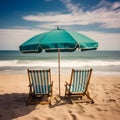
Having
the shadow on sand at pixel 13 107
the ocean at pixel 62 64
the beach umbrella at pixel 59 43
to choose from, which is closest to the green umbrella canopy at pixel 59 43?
the beach umbrella at pixel 59 43

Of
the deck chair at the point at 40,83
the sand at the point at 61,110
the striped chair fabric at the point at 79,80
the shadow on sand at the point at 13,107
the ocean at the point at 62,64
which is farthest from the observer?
the ocean at the point at 62,64

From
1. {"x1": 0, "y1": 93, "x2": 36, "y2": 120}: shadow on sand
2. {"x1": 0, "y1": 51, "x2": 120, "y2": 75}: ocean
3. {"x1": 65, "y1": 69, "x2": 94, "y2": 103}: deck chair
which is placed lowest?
{"x1": 0, "y1": 51, "x2": 120, "y2": 75}: ocean

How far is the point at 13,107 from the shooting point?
5348 millimetres

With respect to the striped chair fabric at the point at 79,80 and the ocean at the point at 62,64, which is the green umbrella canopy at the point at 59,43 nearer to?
the striped chair fabric at the point at 79,80

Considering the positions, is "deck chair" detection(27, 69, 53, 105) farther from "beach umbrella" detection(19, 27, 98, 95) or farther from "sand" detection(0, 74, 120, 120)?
"beach umbrella" detection(19, 27, 98, 95)

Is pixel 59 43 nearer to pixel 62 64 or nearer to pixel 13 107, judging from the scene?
pixel 13 107

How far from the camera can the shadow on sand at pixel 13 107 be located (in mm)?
4793

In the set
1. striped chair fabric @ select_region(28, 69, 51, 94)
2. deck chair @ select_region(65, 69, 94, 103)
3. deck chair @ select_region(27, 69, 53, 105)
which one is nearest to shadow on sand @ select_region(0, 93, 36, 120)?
deck chair @ select_region(27, 69, 53, 105)

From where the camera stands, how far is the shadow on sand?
479cm

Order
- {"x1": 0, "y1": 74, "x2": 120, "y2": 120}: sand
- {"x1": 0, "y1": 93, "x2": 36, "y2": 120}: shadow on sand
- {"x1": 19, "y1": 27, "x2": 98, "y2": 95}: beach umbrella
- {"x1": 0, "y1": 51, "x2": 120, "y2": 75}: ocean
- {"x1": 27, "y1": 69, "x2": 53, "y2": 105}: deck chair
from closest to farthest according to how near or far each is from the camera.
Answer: {"x1": 19, "y1": 27, "x2": 98, "y2": 95}: beach umbrella → {"x1": 0, "y1": 74, "x2": 120, "y2": 120}: sand → {"x1": 0, "y1": 93, "x2": 36, "y2": 120}: shadow on sand → {"x1": 27, "y1": 69, "x2": 53, "y2": 105}: deck chair → {"x1": 0, "y1": 51, "x2": 120, "y2": 75}: ocean

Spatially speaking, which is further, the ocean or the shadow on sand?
the ocean

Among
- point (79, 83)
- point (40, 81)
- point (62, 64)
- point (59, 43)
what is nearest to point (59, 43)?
point (59, 43)

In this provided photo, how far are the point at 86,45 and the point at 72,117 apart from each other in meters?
1.90

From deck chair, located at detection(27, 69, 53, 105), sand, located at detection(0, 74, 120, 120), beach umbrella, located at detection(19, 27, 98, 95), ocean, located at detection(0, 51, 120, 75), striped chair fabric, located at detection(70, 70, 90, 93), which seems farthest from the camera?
ocean, located at detection(0, 51, 120, 75)
